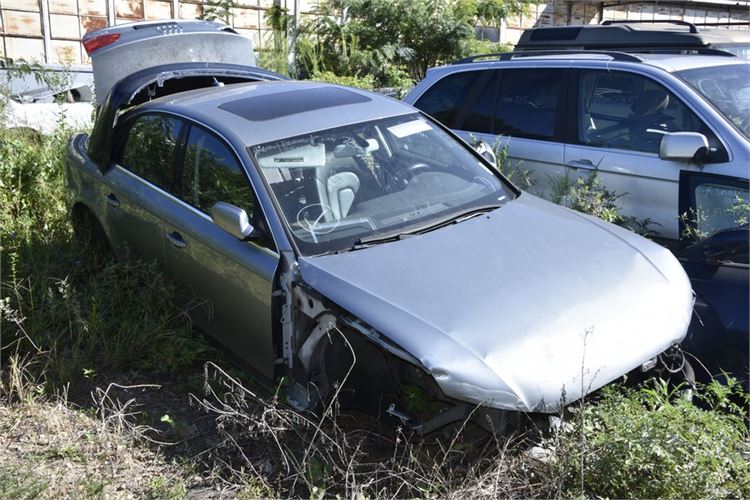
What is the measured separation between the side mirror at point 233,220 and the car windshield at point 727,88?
346cm

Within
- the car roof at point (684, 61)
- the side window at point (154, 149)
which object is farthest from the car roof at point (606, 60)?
the side window at point (154, 149)

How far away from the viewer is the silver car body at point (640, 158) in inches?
205

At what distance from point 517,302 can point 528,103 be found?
10.8 feet

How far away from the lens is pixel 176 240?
4.63 metres

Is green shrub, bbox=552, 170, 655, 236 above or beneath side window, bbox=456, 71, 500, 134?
beneath

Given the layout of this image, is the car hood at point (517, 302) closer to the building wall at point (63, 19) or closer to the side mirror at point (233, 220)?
the side mirror at point (233, 220)

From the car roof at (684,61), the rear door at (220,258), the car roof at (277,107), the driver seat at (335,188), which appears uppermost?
the car roof at (684,61)

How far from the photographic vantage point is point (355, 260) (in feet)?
12.3

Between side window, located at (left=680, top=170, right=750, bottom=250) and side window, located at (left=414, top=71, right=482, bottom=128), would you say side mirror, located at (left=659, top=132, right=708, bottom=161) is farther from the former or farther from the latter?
side window, located at (left=414, top=71, right=482, bottom=128)

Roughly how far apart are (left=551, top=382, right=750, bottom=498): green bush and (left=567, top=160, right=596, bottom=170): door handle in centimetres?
279

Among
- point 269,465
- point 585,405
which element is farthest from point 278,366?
point 585,405

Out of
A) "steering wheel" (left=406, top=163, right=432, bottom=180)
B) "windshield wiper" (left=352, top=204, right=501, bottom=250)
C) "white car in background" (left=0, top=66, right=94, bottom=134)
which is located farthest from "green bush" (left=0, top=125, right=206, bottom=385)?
"white car in background" (left=0, top=66, right=94, bottom=134)

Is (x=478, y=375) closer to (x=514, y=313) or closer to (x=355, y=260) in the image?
(x=514, y=313)

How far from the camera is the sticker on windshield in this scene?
4.71 metres
